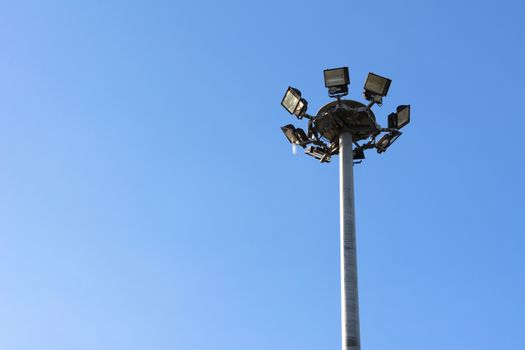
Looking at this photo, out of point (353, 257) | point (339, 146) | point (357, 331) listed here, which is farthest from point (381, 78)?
point (357, 331)

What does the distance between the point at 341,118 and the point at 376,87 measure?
1.98 meters

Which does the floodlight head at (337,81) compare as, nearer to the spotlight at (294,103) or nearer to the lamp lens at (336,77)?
the lamp lens at (336,77)

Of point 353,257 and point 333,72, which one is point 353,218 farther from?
point 333,72

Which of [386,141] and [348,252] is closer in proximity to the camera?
[348,252]

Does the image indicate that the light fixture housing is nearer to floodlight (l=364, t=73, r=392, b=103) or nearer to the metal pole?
floodlight (l=364, t=73, r=392, b=103)

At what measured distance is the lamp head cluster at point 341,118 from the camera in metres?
30.7

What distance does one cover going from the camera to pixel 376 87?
102 feet

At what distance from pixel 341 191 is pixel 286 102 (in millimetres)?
5301

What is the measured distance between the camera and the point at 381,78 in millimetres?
31188

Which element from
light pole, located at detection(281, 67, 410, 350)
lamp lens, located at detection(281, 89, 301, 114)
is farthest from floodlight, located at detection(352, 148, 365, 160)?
lamp lens, located at detection(281, 89, 301, 114)

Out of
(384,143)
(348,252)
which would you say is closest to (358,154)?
(384,143)

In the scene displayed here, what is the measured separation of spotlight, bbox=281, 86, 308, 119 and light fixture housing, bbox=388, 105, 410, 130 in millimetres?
3525

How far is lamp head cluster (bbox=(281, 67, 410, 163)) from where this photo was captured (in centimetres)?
3072

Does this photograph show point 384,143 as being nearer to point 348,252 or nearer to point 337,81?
point 337,81
